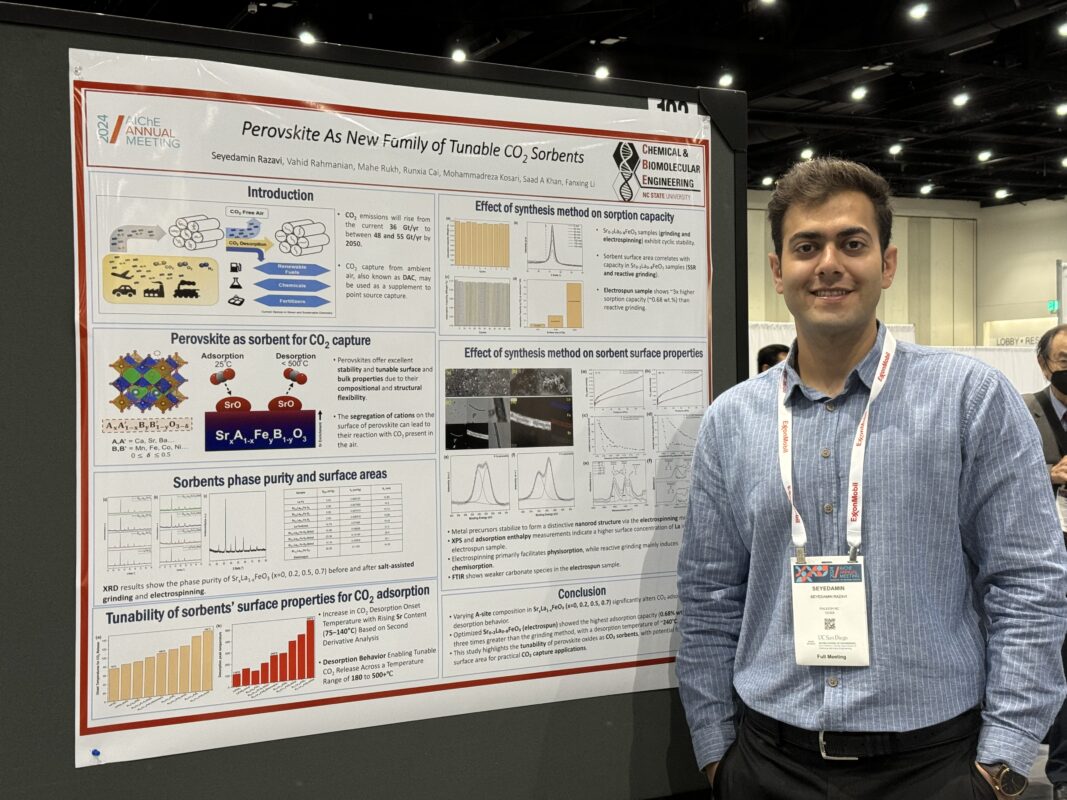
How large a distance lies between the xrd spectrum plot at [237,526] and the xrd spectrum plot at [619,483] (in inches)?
25.3

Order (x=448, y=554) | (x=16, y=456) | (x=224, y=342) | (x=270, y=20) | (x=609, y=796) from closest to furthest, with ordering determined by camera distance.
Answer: (x=16, y=456) < (x=224, y=342) < (x=448, y=554) < (x=609, y=796) < (x=270, y=20)

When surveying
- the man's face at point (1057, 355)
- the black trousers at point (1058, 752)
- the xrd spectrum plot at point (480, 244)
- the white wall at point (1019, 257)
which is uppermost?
the white wall at point (1019, 257)

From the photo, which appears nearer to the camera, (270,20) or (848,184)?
(848,184)

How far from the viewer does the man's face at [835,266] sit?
5.40 ft

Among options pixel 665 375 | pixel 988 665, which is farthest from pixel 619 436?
pixel 988 665

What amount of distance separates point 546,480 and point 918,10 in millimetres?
7021

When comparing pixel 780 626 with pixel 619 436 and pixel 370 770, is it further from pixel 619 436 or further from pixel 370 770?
pixel 370 770

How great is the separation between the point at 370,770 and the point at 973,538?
1.13 meters

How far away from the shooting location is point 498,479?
1.84m

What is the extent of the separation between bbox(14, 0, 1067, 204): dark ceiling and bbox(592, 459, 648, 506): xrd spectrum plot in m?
5.92

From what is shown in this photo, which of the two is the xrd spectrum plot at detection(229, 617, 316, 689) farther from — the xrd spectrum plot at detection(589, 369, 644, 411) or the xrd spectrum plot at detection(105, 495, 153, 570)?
the xrd spectrum plot at detection(589, 369, 644, 411)

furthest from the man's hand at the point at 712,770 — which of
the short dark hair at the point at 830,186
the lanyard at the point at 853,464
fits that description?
the short dark hair at the point at 830,186

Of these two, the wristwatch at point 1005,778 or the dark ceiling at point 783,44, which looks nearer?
the wristwatch at point 1005,778

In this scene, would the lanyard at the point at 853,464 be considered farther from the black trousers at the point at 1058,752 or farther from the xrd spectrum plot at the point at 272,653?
the black trousers at the point at 1058,752
